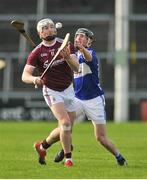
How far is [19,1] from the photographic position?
3775cm

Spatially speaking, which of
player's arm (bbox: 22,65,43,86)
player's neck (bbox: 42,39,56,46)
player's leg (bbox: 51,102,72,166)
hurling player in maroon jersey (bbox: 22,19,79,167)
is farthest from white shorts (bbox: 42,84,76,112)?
player's neck (bbox: 42,39,56,46)

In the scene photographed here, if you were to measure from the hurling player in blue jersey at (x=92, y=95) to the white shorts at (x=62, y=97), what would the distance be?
0.54 ft

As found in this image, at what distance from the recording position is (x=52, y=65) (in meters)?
12.0

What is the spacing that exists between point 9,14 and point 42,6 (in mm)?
1726

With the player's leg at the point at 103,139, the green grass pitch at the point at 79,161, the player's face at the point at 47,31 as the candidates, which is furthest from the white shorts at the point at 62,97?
the green grass pitch at the point at 79,161

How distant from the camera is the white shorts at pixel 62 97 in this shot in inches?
471

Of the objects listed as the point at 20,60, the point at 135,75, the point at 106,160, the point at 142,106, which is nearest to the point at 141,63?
the point at 135,75

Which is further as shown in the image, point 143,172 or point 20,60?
point 20,60

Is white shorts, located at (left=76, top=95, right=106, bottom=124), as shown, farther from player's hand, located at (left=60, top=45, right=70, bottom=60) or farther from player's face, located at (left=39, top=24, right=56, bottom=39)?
player's face, located at (left=39, top=24, right=56, bottom=39)

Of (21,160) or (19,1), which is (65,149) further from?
(19,1)

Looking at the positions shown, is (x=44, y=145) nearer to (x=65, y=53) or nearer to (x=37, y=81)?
(x=37, y=81)

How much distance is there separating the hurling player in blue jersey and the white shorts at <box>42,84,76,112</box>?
0.54 ft

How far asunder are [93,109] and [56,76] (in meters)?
0.79

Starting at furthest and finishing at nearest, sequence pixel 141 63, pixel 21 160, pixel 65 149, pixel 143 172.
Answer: pixel 141 63 < pixel 21 160 < pixel 65 149 < pixel 143 172
